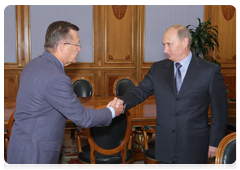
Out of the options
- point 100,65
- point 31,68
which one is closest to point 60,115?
point 31,68

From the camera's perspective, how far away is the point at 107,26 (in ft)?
19.4

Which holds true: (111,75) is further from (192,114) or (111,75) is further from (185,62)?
(192,114)

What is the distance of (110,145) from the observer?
232 centimetres

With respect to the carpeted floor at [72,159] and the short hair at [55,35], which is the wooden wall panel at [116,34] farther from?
the short hair at [55,35]

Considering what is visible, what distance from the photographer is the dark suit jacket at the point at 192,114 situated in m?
1.75

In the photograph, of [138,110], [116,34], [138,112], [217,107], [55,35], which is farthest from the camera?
[116,34]

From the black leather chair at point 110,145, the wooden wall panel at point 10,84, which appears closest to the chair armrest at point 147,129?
the black leather chair at point 110,145

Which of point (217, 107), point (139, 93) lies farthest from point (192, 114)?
point (139, 93)

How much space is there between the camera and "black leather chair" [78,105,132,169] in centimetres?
228

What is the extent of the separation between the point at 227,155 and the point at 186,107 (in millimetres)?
600

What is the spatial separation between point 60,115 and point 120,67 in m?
4.47

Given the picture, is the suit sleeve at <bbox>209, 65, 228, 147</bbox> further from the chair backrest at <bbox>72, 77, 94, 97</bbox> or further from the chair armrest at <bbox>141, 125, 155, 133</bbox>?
the chair backrest at <bbox>72, 77, 94, 97</bbox>

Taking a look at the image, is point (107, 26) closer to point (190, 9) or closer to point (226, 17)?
point (190, 9)

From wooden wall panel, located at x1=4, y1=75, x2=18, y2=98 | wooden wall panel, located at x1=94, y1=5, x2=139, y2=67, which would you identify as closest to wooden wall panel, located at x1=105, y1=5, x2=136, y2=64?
wooden wall panel, located at x1=94, y1=5, x2=139, y2=67
